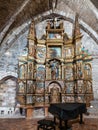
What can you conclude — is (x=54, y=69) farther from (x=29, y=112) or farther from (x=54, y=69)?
(x=29, y=112)

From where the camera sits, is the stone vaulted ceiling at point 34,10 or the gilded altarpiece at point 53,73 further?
the stone vaulted ceiling at point 34,10

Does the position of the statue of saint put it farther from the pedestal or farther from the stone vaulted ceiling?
the stone vaulted ceiling

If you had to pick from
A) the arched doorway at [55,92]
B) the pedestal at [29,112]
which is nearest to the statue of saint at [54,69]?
the arched doorway at [55,92]

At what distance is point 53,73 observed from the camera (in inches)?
385

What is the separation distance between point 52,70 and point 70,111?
4.94m

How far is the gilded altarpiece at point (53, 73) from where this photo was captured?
30.3 feet

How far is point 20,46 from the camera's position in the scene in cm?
1112

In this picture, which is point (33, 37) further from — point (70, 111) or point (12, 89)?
point (70, 111)

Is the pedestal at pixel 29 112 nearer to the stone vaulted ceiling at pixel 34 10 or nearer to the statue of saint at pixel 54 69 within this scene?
the statue of saint at pixel 54 69

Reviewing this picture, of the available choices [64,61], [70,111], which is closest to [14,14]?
[64,61]

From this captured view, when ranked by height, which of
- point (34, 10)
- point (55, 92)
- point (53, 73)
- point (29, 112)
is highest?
point (34, 10)

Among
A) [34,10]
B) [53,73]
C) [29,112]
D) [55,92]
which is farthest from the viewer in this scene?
[34,10]

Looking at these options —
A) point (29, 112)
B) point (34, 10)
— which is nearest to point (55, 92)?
point (29, 112)

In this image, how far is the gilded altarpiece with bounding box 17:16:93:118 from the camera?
925 cm
